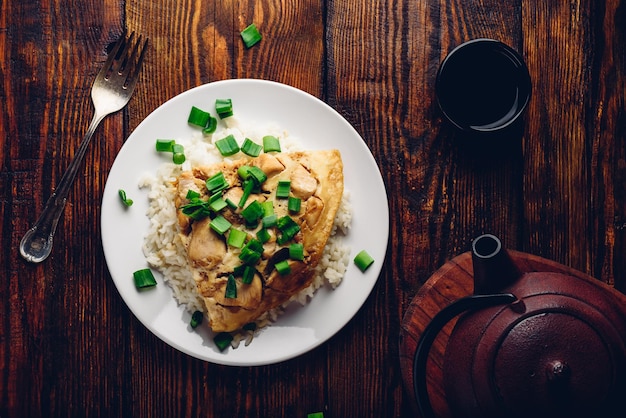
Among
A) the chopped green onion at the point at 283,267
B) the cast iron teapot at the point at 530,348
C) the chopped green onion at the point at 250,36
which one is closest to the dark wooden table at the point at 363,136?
the chopped green onion at the point at 250,36

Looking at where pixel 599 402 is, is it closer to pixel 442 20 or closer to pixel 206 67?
pixel 442 20

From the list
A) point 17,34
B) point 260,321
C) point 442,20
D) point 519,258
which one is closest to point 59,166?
point 17,34

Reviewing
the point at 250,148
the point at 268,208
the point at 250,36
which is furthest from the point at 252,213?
the point at 250,36

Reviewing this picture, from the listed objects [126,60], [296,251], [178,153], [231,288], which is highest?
[126,60]

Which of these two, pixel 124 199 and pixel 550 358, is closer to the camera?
pixel 550 358

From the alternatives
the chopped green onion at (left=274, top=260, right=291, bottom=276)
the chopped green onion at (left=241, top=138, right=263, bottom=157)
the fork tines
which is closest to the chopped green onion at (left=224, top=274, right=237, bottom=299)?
the chopped green onion at (left=274, top=260, right=291, bottom=276)

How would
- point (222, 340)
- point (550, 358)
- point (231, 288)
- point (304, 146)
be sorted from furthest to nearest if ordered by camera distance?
point (304, 146) < point (222, 340) < point (231, 288) < point (550, 358)

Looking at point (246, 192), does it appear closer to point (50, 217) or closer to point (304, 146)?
point (304, 146)
